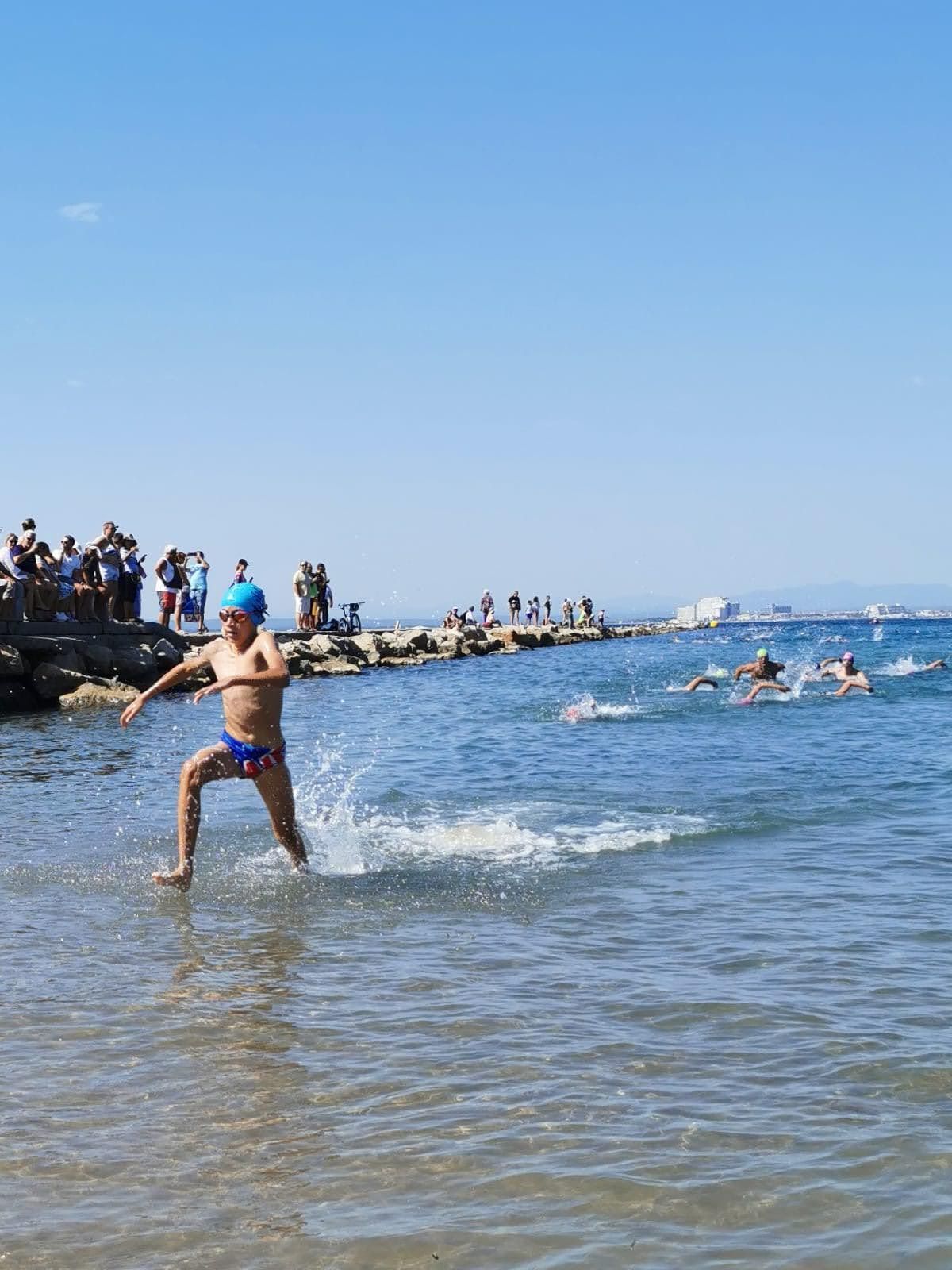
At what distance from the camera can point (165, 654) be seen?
1054 inches

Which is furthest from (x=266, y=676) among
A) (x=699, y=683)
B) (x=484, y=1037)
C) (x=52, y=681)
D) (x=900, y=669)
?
(x=900, y=669)

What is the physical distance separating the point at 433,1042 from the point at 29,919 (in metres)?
3.30

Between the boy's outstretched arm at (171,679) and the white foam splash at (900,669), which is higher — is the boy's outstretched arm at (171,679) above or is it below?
above

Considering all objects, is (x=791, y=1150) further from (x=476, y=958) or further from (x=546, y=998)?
(x=476, y=958)

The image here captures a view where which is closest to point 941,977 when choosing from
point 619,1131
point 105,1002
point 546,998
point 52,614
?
point 546,998

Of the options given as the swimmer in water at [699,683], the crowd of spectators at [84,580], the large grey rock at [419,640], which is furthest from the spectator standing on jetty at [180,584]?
the large grey rock at [419,640]

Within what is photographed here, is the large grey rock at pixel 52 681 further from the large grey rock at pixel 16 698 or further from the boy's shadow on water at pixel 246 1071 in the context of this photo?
the boy's shadow on water at pixel 246 1071

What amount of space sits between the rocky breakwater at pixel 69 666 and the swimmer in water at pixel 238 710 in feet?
A: 50.3

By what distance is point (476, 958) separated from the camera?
21.9 ft

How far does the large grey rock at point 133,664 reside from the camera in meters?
25.2

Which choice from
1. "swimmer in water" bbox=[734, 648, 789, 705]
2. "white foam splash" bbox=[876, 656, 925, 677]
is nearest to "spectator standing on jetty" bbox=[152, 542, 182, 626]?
"swimmer in water" bbox=[734, 648, 789, 705]

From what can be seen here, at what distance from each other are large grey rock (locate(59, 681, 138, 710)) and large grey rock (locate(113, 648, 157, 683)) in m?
1.45

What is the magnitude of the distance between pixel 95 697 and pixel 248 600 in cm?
1612

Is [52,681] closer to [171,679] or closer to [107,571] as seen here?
[107,571]
